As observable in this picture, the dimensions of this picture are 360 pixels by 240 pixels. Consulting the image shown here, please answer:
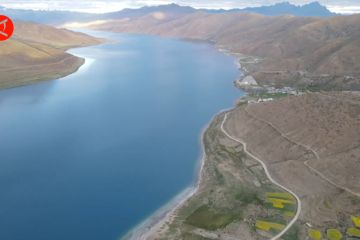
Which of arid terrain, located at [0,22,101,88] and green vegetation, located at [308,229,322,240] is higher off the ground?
arid terrain, located at [0,22,101,88]

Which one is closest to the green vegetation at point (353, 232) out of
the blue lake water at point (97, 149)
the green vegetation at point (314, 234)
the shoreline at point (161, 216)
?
the green vegetation at point (314, 234)

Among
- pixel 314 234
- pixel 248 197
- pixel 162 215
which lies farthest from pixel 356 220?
pixel 162 215

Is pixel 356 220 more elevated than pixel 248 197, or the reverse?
pixel 356 220

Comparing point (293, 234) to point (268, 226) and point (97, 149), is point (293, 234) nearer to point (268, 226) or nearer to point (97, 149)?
point (268, 226)

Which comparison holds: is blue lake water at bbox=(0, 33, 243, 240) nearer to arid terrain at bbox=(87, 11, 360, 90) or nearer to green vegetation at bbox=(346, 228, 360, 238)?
arid terrain at bbox=(87, 11, 360, 90)

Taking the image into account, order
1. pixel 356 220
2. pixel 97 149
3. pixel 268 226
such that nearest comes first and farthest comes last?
pixel 268 226 < pixel 356 220 < pixel 97 149

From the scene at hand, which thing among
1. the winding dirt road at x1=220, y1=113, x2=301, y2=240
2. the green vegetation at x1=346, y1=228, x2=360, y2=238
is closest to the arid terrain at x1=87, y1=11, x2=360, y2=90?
the winding dirt road at x1=220, y1=113, x2=301, y2=240
